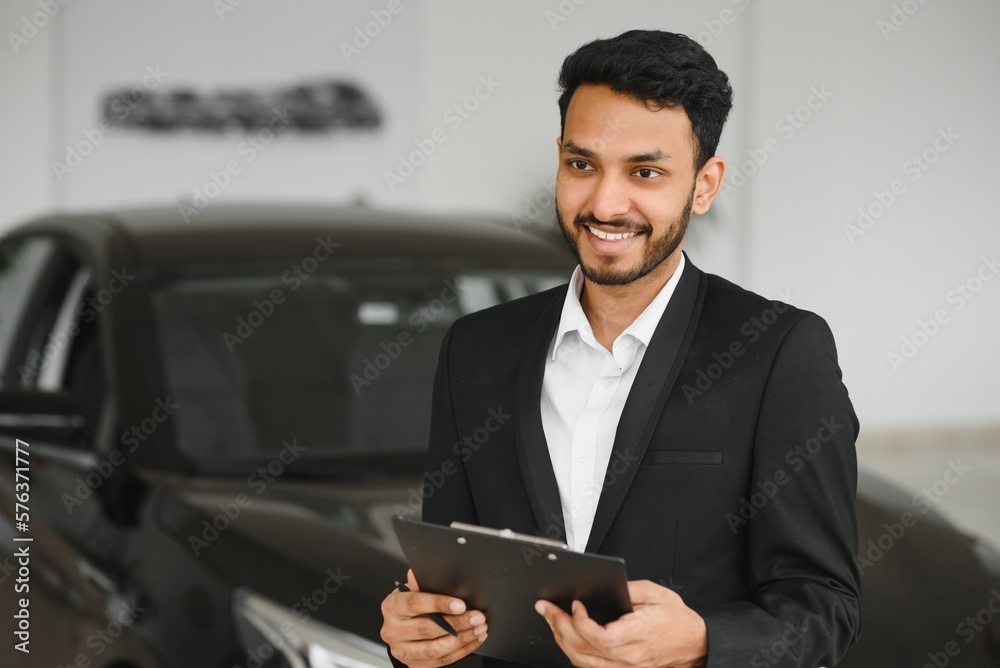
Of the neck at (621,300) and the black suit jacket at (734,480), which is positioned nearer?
the black suit jacket at (734,480)

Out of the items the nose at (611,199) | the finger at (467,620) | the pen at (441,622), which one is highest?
the nose at (611,199)

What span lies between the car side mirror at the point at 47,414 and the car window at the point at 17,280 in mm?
522

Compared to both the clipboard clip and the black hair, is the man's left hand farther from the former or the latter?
the black hair

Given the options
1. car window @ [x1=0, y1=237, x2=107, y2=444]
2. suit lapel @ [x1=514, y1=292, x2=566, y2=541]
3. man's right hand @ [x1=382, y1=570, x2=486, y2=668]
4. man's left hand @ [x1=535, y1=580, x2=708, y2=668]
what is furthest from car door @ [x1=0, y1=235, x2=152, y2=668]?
man's left hand @ [x1=535, y1=580, x2=708, y2=668]

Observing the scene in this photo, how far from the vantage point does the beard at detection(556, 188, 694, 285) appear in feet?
3.98

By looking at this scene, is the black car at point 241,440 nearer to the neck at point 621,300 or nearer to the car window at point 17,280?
A: the car window at point 17,280

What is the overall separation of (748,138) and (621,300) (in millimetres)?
6660

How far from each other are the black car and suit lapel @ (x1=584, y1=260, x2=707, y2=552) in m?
0.72

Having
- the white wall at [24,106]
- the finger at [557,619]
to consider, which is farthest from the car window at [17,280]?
the white wall at [24,106]

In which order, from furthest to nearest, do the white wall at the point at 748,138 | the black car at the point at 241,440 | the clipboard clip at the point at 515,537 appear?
the white wall at the point at 748,138
the black car at the point at 241,440
the clipboard clip at the point at 515,537

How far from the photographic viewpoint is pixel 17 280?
3.03m

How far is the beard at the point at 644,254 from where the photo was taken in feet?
3.98

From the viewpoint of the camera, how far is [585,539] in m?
1.24

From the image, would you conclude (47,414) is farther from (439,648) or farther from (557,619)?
(557,619)
